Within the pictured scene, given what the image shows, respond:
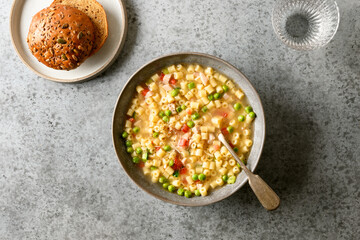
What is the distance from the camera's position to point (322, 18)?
3855mm

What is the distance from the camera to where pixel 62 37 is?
361 cm

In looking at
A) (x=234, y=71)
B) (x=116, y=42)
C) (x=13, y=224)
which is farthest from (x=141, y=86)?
(x=13, y=224)

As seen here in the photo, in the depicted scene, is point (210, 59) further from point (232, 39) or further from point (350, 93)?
point (350, 93)

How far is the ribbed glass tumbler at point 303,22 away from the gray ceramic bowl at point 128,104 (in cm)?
69

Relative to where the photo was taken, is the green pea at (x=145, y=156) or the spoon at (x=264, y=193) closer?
the spoon at (x=264, y=193)

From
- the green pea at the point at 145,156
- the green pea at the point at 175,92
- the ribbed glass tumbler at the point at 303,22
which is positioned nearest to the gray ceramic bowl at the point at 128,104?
the green pea at the point at 145,156

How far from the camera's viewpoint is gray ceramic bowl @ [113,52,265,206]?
3.54 meters

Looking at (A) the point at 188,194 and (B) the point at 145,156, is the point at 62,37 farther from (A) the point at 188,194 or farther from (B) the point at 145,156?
(A) the point at 188,194

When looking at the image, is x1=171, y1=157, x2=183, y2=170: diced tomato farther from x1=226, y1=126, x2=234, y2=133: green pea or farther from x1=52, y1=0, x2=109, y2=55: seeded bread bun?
x1=52, y1=0, x2=109, y2=55: seeded bread bun

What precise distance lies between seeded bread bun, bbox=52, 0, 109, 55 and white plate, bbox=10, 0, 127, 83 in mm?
96

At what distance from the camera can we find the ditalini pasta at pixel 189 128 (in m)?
3.63

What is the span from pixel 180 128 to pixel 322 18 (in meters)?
1.77

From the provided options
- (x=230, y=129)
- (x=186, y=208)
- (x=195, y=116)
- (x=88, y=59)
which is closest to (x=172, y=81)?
(x=195, y=116)

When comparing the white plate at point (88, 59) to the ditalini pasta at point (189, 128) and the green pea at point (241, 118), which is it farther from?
the green pea at point (241, 118)
